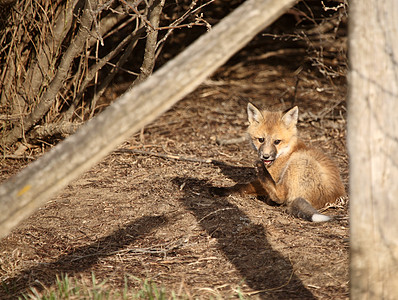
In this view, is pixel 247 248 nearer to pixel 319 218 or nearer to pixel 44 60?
pixel 319 218

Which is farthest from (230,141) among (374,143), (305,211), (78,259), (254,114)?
(374,143)

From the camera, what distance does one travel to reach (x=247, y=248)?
394 centimetres

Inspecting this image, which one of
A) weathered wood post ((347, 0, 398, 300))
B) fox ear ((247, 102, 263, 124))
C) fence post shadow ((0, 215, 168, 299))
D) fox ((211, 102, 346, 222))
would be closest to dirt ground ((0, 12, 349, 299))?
fence post shadow ((0, 215, 168, 299))

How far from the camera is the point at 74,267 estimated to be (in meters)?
3.75

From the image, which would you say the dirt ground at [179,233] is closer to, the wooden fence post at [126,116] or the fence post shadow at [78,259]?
the fence post shadow at [78,259]

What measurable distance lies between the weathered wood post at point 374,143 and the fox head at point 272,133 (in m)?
3.22

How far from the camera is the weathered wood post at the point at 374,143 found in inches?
83.7

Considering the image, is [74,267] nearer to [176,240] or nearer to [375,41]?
[176,240]

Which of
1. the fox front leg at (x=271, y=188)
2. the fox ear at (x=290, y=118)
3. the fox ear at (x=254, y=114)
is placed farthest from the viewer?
the fox ear at (x=254, y=114)

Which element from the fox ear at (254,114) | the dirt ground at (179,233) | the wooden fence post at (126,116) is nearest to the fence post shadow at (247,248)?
the dirt ground at (179,233)

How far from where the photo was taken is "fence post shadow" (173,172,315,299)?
327cm

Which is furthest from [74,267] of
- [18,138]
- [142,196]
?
[18,138]

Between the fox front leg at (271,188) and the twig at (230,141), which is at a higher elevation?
the fox front leg at (271,188)

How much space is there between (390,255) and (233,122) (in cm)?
621
